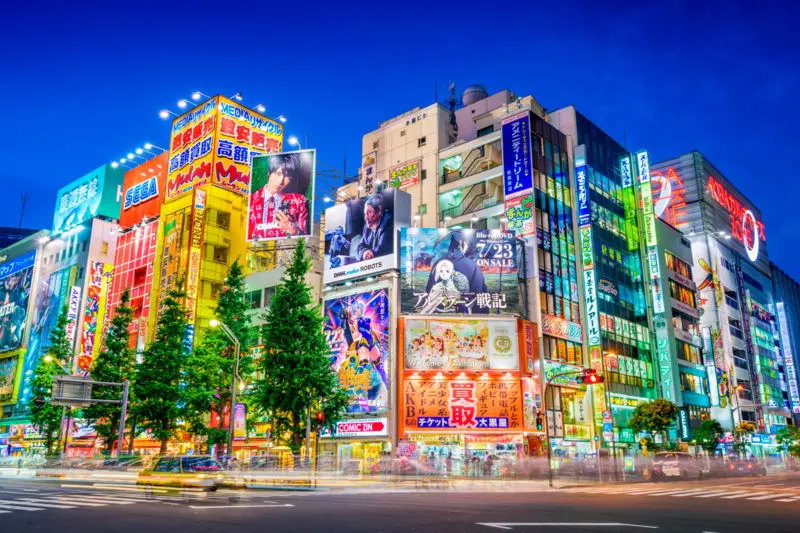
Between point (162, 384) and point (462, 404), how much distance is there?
70.9 feet

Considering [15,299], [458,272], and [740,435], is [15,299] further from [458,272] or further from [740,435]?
[740,435]

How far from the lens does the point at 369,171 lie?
72.9m

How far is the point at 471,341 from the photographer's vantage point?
5028 centimetres

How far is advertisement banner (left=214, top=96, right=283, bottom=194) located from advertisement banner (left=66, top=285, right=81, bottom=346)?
20.5 meters

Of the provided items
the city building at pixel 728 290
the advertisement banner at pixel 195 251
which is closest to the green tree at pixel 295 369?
the advertisement banner at pixel 195 251

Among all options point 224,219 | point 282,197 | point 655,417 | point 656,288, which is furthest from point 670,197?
point 224,219

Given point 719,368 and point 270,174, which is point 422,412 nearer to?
point 270,174

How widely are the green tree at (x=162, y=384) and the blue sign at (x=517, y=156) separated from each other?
3109cm

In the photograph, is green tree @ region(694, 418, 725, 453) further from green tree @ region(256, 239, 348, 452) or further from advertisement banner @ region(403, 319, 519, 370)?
green tree @ region(256, 239, 348, 452)

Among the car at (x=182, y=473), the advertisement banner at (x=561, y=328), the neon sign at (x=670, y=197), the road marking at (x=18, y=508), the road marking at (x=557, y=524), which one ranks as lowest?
the road marking at (x=18, y=508)

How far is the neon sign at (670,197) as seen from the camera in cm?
9238

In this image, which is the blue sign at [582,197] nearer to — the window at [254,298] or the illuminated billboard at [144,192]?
the window at [254,298]

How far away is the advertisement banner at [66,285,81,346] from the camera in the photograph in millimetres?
69250

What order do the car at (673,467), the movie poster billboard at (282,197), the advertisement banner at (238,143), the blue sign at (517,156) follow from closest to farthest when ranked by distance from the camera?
the car at (673,467) < the blue sign at (517,156) < the movie poster billboard at (282,197) < the advertisement banner at (238,143)
